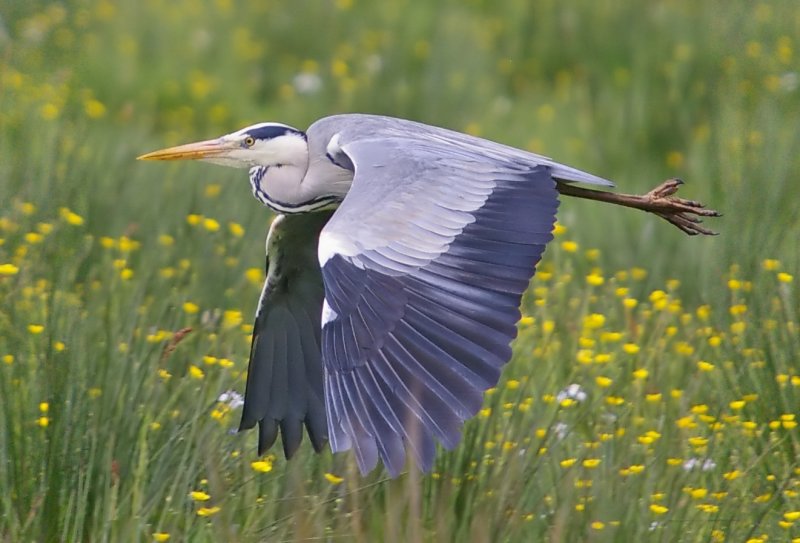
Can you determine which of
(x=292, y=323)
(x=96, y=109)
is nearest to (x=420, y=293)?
(x=292, y=323)

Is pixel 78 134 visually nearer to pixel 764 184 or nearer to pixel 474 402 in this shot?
pixel 764 184

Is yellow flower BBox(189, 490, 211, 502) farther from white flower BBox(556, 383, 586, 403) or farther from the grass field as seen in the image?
white flower BBox(556, 383, 586, 403)

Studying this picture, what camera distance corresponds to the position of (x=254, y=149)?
4.86 meters

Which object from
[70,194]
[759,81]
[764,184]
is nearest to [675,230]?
[764,184]

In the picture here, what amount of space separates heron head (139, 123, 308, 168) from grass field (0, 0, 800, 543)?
0.42 meters

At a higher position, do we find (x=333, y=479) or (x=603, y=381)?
(x=603, y=381)

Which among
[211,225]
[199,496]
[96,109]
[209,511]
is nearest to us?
[209,511]

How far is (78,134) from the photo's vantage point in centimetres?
602

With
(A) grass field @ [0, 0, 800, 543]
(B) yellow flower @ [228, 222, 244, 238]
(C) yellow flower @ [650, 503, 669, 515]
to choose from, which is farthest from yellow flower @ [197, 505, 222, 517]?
(B) yellow flower @ [228, 222, 244, 238]

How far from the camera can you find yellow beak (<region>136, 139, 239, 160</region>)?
486 cm

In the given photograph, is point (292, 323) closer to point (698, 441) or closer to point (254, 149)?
point (254, 149)

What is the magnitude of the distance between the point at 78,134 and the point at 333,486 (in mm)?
2632

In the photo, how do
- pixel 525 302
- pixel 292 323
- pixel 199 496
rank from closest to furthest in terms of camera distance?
pixel 199 496
pixel 292 323
pixel 525 302

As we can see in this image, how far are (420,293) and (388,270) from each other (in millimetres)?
121
